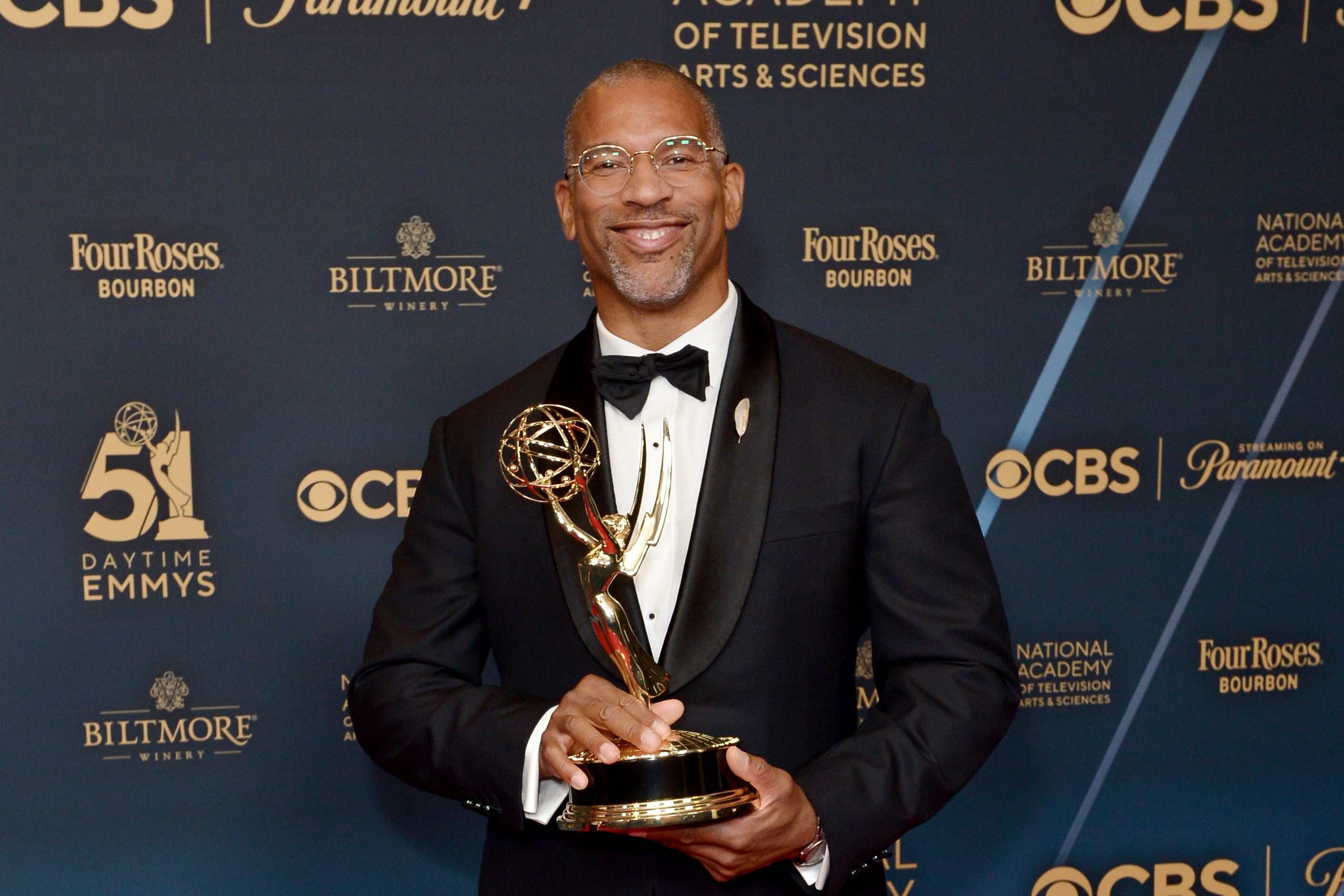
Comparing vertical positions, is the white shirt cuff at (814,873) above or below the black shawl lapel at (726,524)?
below

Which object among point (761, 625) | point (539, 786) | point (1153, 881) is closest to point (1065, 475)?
point (1153, 881)

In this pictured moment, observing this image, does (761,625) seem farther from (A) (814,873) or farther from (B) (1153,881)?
(B) (1153,881)

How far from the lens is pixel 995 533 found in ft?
9.78

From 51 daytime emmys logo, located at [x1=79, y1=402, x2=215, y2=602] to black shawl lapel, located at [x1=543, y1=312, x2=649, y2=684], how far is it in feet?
4.09

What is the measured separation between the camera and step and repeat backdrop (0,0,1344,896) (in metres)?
2.75

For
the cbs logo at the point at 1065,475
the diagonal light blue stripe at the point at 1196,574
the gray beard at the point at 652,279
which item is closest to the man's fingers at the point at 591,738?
the gray beard at the point at 652,279

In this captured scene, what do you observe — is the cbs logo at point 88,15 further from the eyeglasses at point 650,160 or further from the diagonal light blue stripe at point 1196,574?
the diagonal light blue stripe at point 1196,574

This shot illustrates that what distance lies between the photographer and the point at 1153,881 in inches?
121

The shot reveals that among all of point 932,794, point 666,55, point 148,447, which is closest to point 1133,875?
point 932,794

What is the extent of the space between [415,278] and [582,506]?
4.42 feet

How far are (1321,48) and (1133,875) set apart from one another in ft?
6.37

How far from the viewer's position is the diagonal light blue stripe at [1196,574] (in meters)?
3.03

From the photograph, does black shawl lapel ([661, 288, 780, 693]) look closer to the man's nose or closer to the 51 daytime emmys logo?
the man's nose

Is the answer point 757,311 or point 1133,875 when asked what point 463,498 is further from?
point 1133,875
